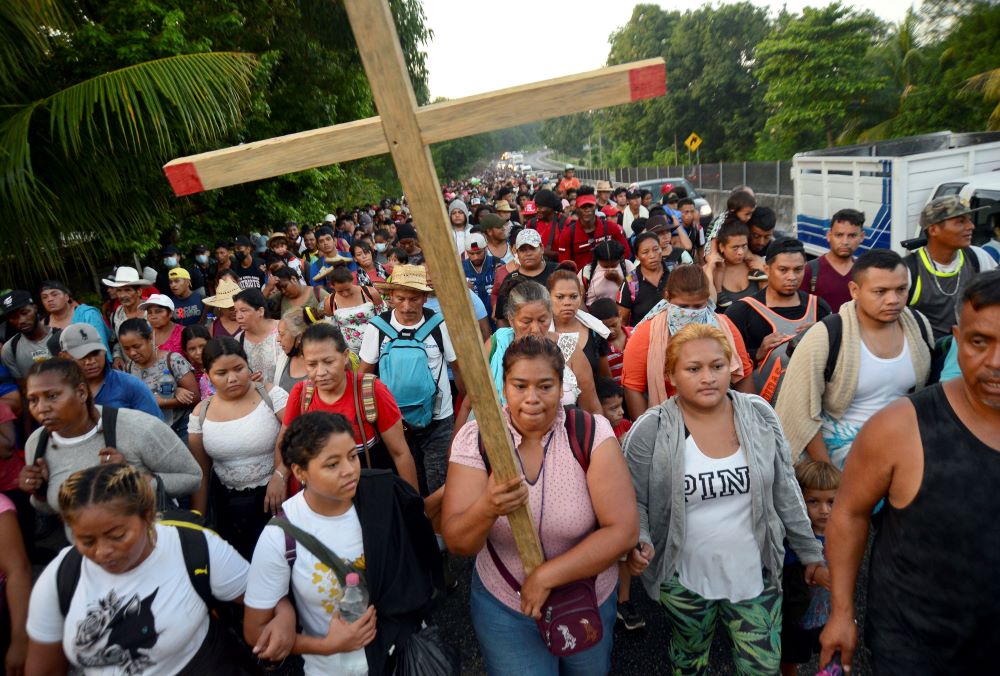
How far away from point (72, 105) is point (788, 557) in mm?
6905

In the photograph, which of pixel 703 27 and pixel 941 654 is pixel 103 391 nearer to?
pixel 941 654

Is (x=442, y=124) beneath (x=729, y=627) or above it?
above

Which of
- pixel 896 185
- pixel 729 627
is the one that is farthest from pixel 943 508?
pixel 896 185

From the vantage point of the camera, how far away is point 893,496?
72.8 inches

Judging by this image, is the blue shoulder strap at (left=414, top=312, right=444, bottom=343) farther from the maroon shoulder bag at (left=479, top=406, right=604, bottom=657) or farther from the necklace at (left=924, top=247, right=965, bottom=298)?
the necklace at (left=924, top=247, right=965, bottom=298)

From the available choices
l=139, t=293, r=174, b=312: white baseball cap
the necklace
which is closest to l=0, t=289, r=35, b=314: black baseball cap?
l=139, t=293, r=174, b=312: white baseball cap

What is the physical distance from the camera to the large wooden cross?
1542 mm

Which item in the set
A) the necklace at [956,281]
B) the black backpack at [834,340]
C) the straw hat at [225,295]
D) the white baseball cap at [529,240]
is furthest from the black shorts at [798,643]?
the straw hat at [225,295]

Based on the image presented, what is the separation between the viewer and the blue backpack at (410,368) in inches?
146

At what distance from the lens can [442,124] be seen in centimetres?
159

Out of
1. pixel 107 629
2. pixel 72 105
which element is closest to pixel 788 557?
pixel 107 629

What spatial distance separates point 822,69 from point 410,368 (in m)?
35.4

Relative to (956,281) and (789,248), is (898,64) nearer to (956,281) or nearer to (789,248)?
(956,281)

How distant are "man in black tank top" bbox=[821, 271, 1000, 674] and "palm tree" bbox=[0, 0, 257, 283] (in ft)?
19.6
